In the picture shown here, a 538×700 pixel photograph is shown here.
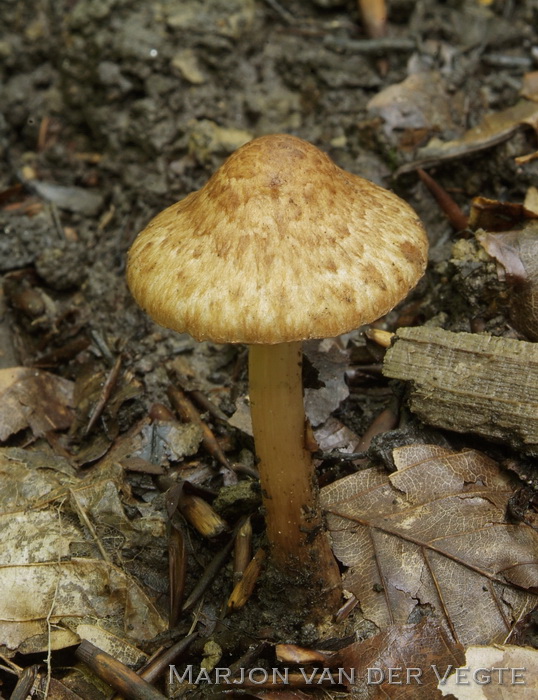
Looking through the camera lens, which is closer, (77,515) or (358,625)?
(358,625)

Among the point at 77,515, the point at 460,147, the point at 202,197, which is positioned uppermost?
the point at 202,197

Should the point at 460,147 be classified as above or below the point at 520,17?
below

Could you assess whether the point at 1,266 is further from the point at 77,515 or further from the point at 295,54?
the point at 295,54

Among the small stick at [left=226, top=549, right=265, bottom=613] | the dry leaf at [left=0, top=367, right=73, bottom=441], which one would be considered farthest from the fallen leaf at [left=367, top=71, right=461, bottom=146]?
the small stick at [left=226, top=549, right=265, bottom=613]

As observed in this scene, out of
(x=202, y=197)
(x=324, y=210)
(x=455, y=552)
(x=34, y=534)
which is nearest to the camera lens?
(x=324, y=210)

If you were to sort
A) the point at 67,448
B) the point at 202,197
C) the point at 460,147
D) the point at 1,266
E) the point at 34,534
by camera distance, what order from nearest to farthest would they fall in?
the point at 202,197 → the point at 34,534 → the point at 67,448 → the point at 460,147 → the point at 1,266

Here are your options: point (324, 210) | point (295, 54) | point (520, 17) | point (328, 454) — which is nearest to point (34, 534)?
point (328, 454)

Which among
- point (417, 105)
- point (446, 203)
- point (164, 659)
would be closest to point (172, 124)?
point (417, 105)
